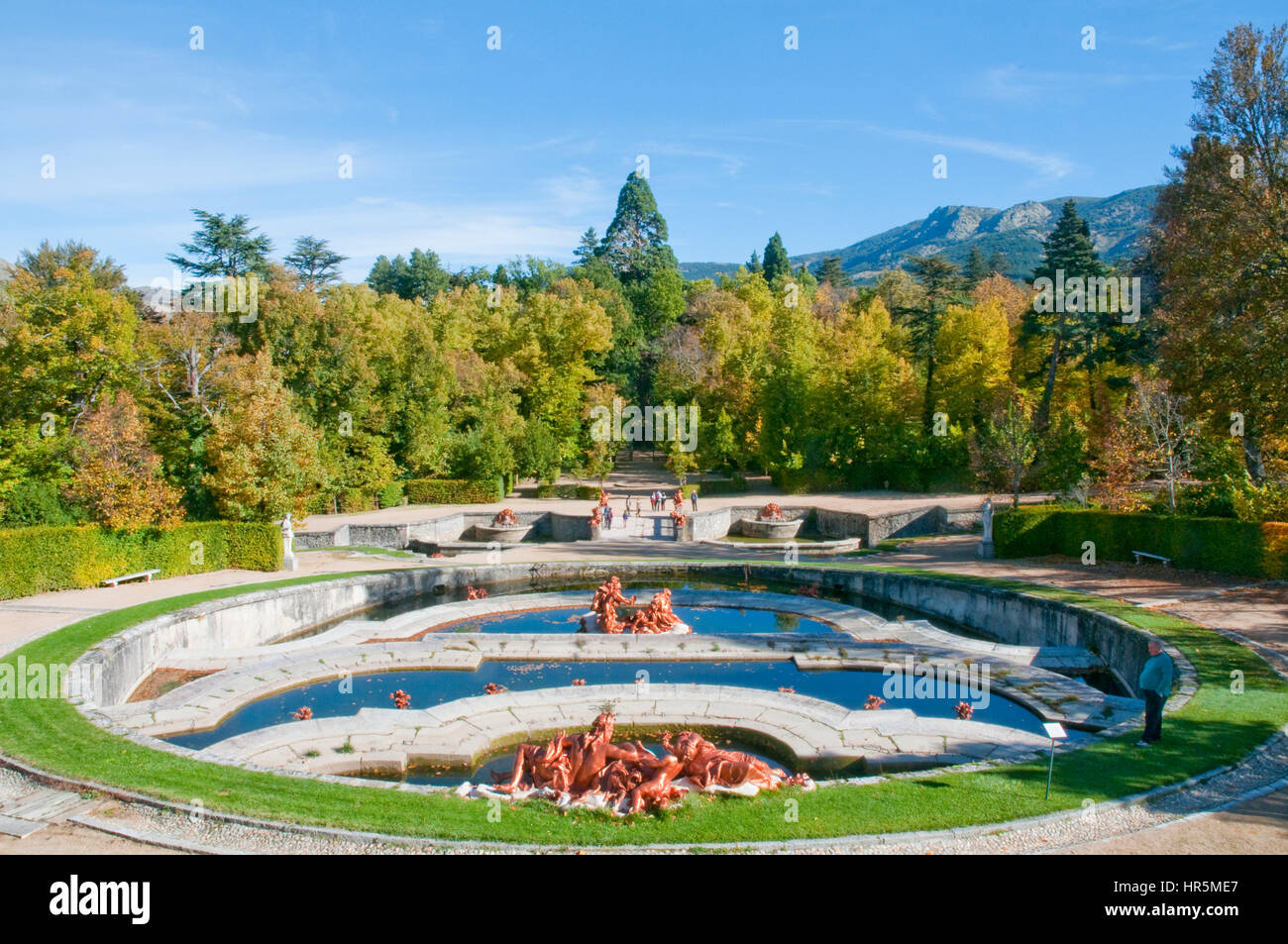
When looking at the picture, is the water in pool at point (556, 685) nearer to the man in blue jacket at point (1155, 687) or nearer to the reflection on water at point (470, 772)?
the man in blue jacket at point (1155, 687)

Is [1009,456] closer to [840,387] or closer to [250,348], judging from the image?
[840,387]

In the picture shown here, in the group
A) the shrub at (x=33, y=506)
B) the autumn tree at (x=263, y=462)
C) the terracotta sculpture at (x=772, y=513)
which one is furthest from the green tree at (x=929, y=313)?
the shrub at (x=33, y=506)

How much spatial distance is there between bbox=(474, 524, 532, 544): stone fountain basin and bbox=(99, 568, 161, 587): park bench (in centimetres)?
1556

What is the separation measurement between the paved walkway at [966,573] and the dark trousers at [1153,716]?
173 cm

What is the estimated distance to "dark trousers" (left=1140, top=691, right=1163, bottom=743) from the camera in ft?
37.8

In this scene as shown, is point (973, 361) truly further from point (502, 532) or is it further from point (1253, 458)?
point (502, 532)

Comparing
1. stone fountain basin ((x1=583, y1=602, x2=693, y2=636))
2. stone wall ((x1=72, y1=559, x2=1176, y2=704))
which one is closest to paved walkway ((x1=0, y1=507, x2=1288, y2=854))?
stone wall ((x1=72, y1=559, x2=1176, y2=704))

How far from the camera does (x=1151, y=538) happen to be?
2447 cm

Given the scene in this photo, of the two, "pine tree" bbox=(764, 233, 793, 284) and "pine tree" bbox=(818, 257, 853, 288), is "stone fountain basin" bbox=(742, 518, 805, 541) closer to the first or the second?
"pine tree" bbox=(764, 233, 793, 284)

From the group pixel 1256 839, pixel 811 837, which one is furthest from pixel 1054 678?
pixel 811 837

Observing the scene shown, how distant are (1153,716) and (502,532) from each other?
2995 cm

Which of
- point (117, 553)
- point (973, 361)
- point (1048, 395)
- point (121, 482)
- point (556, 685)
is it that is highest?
point (973, 361)

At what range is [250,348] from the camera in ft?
134

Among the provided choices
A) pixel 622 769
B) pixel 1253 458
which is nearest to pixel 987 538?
pixel 1253 458
